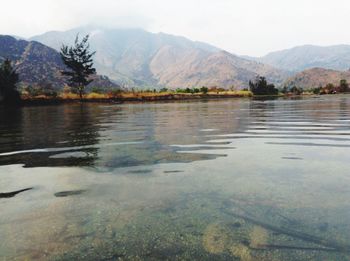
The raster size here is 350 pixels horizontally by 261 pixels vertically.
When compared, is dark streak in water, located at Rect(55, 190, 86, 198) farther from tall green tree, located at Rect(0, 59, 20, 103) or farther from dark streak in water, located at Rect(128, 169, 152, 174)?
tall green tree, located at Rect(0, 59, 20, 103)

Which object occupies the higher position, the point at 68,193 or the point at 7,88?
the point at 7,88

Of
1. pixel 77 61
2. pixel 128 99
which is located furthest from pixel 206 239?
pixel 77 61

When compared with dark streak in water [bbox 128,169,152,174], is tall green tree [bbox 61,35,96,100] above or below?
above

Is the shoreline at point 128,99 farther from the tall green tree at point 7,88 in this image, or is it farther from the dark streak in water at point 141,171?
the dark streak in water at point 141,171

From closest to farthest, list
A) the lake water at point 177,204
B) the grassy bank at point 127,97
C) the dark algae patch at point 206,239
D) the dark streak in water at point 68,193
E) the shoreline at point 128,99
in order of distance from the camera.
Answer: the dark algae patch at point 206,239 < the lake water at point 177,204 < the dark streak in water at point 68,193 < the shoreline at point 128,99 < the grassy bank at point 127,97

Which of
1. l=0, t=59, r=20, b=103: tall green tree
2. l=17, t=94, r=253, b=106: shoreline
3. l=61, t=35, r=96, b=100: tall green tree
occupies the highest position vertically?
l=61, t=35, r=96, b=100: tall green tree

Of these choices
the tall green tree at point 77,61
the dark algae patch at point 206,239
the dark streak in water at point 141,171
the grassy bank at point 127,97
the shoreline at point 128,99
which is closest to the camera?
the dark algae patch at point 206,239

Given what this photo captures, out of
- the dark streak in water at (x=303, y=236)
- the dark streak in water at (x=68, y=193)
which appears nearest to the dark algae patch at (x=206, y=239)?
the dark streak in water at (x=303, y=236)

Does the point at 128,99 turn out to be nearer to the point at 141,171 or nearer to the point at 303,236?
the point at 141,171

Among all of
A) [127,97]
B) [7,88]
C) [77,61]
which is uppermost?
[77,61]

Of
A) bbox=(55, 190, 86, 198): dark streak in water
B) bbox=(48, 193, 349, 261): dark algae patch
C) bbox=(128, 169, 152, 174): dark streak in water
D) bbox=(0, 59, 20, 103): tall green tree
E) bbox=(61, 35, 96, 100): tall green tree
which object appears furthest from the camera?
bbox=(61, 35, 96, 100): tall green tree

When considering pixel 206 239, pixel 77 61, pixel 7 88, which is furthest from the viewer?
pixel 77 61

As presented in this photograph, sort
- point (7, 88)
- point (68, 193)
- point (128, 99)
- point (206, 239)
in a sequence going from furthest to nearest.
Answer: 1. point (128, 99)
2. point (7, 88)
3. point (68, 193)
4. point (206, 239)

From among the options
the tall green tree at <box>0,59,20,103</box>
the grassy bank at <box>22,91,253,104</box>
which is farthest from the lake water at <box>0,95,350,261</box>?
the grassy bank at <box>22,91,253,104</box>
